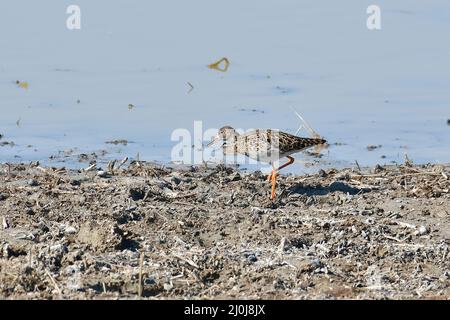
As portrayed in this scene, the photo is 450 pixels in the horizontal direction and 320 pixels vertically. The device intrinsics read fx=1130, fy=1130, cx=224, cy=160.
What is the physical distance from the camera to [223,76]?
61.6 ft

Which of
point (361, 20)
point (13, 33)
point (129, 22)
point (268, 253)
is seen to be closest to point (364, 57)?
point (361, 20)

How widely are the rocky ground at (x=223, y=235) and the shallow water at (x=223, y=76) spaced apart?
244cm

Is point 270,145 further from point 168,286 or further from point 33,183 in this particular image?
point 168,286

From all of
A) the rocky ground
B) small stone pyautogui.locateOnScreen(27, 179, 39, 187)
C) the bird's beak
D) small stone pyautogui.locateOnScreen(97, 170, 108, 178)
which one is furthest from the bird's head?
small stone pyautogui.locateOnScreen(27, 179, 39, 187)

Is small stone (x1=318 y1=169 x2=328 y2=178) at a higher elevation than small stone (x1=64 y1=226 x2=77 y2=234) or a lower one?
higher

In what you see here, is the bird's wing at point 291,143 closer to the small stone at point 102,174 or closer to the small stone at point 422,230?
the small stone at point 102,174

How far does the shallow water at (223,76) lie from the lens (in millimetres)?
15523

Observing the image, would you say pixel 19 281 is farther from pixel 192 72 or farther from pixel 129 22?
pixel 129 22

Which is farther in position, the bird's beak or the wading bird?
the bird's beak

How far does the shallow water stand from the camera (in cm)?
1552

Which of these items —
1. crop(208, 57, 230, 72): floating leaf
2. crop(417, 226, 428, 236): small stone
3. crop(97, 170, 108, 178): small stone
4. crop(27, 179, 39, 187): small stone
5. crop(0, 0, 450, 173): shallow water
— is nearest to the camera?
crop(417, 226, 428, 236): small stone

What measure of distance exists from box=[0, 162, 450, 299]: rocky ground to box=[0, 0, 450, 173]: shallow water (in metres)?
2.44

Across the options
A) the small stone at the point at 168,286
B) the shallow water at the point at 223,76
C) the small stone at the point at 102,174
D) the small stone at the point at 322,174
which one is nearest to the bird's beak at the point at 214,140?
the shallow water at the point at 223,76

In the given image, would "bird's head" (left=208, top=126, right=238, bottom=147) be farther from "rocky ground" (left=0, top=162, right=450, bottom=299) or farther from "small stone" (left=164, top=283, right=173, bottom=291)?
"small stone" (left=164, top=283, right=173, bottom=291)
